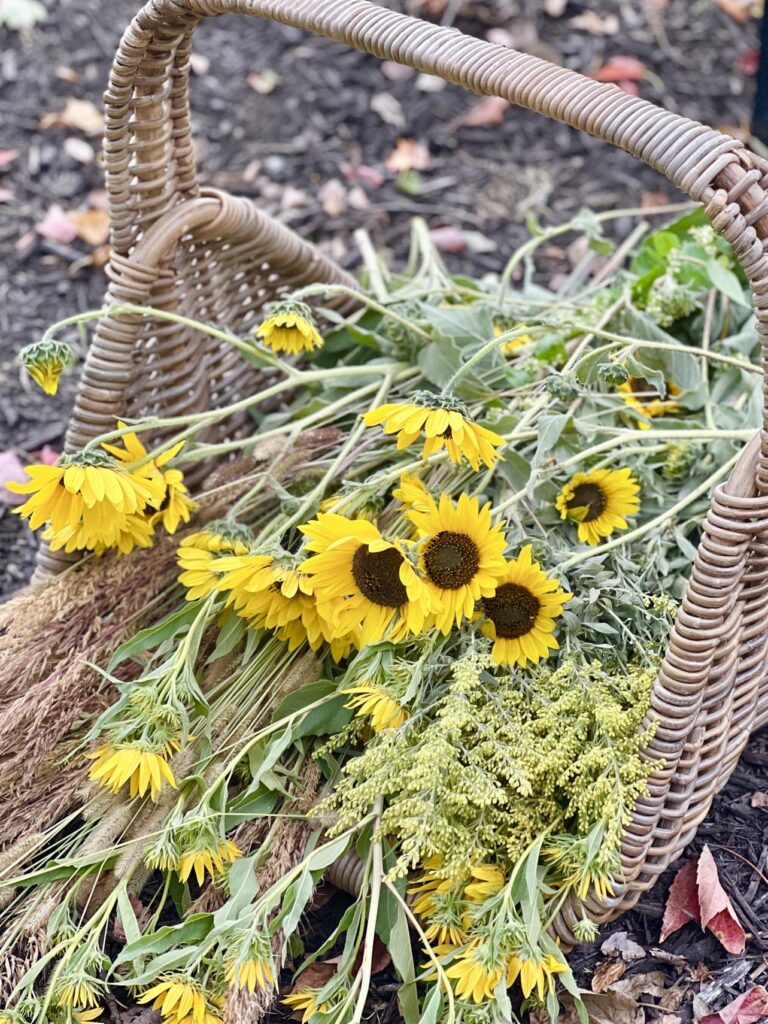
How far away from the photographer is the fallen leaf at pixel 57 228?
90.0 inches

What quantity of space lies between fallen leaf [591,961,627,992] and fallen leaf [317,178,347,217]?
1.77m

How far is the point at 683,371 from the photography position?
4.51ft

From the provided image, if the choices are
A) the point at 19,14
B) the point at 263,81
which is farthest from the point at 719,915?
the point at 19,14

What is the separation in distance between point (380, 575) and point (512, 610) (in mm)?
131

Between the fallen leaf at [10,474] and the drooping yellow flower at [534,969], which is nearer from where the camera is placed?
the drooping yellow flower at [534,969]

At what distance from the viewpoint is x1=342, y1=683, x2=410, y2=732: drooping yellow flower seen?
40.1 inches

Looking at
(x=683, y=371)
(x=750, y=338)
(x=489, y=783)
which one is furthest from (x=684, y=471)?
(x=489, y=783)

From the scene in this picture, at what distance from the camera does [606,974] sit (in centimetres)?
109

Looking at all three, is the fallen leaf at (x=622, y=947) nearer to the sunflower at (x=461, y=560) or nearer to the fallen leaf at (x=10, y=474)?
the sunflower at (x=461, y=560)

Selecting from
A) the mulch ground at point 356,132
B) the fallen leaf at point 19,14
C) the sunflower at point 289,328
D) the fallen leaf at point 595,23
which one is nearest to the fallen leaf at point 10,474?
the mulch ground at point 356,132

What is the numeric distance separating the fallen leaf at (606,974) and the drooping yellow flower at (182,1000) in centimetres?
38

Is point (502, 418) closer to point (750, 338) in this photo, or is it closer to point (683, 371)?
point (683, 371)

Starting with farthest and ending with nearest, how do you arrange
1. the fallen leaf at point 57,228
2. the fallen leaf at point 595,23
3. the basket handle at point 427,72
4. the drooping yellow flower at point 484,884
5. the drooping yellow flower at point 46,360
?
the fallen leaf at point 595,23 < the fallen leaf at point 57,228 < the drooping yellow flower at point 46,360 < the drooping yellow flower at point 484,884 < the basket handle at point 427,72

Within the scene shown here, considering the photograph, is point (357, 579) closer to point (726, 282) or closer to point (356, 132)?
point (726, 282)
